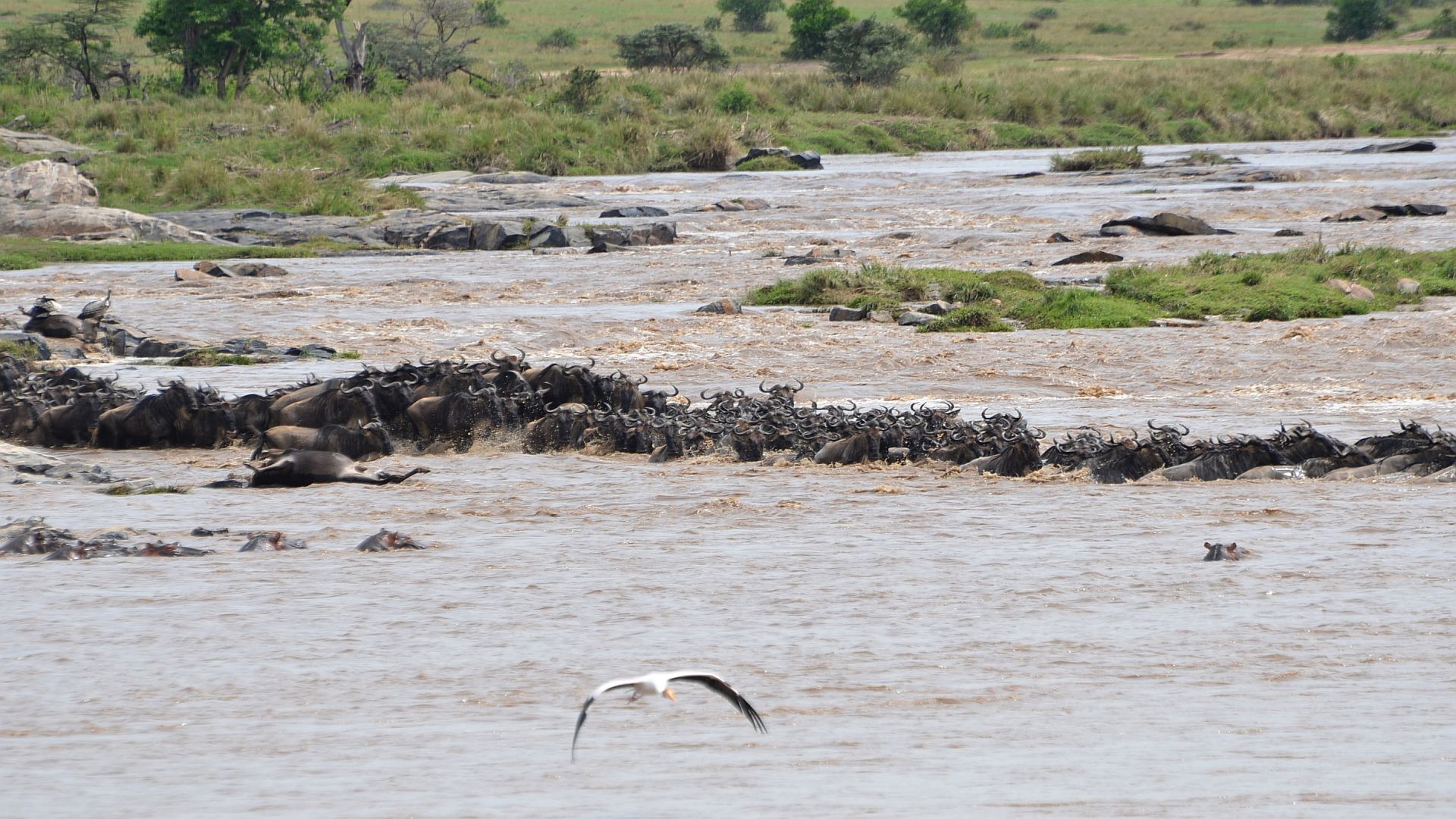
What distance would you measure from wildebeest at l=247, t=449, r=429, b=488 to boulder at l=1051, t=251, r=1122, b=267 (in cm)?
1111

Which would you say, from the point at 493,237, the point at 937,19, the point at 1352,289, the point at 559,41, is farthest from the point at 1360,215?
the point at 559,41

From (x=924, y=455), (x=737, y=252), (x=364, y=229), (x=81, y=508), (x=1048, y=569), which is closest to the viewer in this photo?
(x=1048, y=569)

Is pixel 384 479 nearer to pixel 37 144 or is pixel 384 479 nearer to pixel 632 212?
pixel 632 212

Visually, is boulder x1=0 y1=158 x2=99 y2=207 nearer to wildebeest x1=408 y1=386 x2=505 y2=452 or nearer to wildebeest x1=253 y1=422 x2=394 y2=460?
wildebeest x1=253 y1=422 x2=394 y2=460

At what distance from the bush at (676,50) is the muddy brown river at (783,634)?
4214cm

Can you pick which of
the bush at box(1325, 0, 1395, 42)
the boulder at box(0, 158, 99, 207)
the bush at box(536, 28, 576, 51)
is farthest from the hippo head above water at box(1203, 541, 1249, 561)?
the bush at box(1325, 0, 1395, 42)

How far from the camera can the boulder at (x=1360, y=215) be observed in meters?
22.7

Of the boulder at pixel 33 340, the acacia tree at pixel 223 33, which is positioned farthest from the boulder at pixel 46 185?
the acacia tree at pixel 223 33

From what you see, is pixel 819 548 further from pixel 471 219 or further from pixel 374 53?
pixel 374 53

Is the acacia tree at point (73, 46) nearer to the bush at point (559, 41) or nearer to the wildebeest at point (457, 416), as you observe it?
the bush at point (559, 41)

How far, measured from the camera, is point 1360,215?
22.8m

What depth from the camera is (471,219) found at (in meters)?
24.8

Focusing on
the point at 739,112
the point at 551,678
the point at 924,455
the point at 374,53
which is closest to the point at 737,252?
the point at 924,455

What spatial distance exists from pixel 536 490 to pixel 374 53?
39438 millimetres
